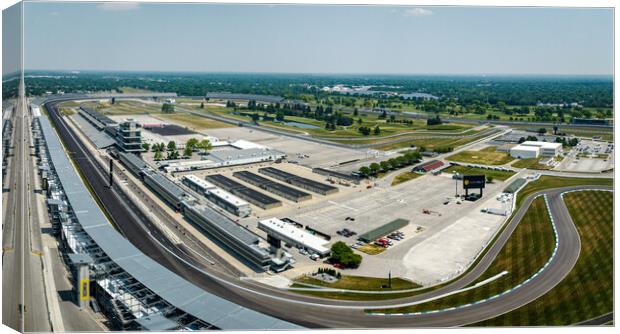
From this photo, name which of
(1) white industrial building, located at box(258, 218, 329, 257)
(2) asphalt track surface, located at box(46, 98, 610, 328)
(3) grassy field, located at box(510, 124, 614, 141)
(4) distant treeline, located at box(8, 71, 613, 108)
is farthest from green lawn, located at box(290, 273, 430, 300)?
(4) distant treeline, located at box(8, 71, 613, 108)

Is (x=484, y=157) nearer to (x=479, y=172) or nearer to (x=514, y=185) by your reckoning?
(x=479, y=172)

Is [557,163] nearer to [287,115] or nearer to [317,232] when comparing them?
[317,232]

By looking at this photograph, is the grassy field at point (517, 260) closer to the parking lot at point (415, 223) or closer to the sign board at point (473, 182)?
the parking lot at point (415, 223)

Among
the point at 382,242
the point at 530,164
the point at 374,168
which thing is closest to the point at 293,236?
the point at 382,242

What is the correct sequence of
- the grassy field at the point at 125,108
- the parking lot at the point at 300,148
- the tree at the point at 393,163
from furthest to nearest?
the grassy field at the point at 125,108 → the parking lot at the point at 300,148 → the tree at the point at 393,163

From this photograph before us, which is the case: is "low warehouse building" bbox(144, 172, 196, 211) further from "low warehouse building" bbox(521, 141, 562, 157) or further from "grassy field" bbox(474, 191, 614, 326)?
"low warehouse building" bbox(521, 141, 562, 157)

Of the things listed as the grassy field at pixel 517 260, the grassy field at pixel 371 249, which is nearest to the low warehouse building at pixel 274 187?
the grassy field at pixel 371 249
